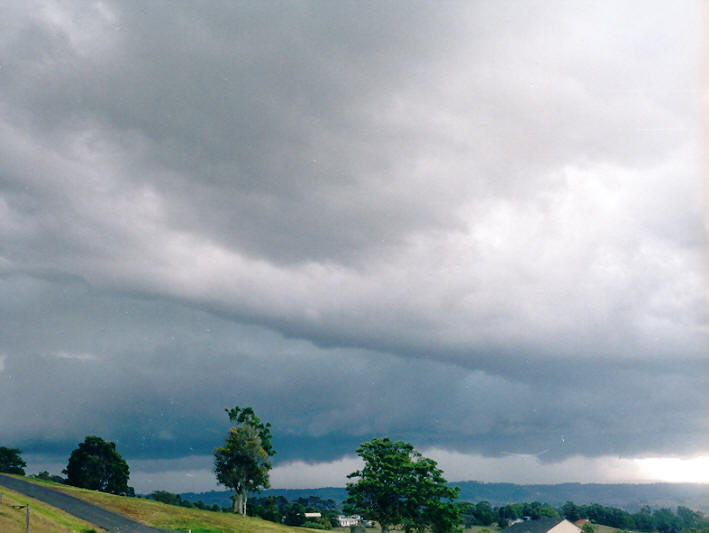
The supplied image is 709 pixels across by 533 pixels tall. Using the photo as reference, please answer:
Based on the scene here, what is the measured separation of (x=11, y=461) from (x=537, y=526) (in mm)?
125126

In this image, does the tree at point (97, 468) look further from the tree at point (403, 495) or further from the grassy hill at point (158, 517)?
the tree at point (403, 495)

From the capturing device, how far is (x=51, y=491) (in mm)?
88438

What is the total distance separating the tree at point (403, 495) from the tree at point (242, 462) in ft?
73.3

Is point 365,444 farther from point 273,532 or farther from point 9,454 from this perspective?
point 9,454

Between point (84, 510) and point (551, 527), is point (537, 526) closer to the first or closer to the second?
point (551, 527)

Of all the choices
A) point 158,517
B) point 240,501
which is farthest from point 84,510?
point 240,501

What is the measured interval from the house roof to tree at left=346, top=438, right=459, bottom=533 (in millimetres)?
45488

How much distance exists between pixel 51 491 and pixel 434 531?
186ft

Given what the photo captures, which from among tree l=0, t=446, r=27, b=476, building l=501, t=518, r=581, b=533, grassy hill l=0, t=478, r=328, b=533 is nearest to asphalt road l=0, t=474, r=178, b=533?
grassy hill l=0, t=478, r=328, b=533

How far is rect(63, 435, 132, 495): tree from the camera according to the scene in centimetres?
13225


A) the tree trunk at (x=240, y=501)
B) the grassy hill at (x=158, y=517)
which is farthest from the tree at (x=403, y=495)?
the tree trunk at (x=240, y=501)

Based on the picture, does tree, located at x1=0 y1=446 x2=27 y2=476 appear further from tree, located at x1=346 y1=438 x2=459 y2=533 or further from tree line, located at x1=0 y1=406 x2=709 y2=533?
tree, located at x1=346 y1=438 x2=459 y2=533

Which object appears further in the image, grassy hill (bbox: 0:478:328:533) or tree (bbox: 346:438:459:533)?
tree (bbox: 346:438:459:533)

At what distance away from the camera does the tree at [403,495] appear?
89.7 meters
